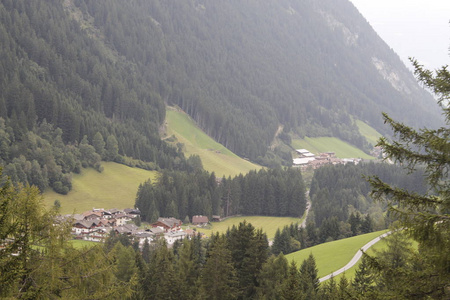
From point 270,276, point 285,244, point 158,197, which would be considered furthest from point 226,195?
point 270,276

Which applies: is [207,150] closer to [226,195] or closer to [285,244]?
[226,195]

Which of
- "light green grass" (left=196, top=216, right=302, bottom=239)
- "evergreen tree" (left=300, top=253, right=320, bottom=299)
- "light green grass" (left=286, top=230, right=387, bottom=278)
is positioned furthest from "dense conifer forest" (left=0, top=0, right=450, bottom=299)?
"light green grass" (left=286, top=230, right=387, bottom=278)

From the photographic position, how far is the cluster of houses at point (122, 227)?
81.4m

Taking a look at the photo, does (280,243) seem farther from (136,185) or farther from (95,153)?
(95,153)

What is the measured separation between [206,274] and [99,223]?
5498 centimetres

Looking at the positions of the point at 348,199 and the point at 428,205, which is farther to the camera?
the point at 348,199

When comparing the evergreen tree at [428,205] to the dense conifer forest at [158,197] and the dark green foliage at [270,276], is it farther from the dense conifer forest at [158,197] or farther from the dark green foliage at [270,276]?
the dark green foliage at [270,276]

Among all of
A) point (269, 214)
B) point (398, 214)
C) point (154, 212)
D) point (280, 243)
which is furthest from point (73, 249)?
point (269, 214)

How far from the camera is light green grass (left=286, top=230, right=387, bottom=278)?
2106 inches

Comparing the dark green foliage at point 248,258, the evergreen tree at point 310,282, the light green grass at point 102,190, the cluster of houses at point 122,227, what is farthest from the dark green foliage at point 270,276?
the light green grass at point 102,190

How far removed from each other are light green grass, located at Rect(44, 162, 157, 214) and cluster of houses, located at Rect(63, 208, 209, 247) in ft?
19.6

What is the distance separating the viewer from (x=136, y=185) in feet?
390

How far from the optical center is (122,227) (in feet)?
278

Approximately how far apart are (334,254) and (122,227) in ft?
141
